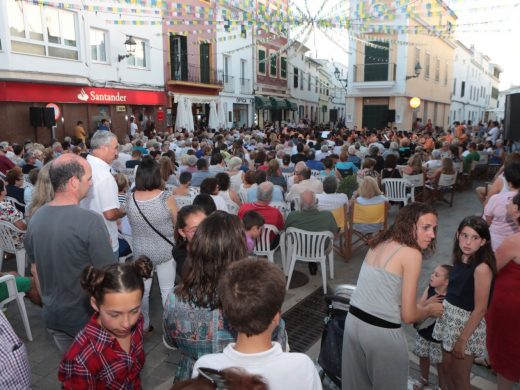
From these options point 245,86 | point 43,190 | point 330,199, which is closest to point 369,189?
point 330,199

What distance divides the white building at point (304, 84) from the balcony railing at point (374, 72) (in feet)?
25.6

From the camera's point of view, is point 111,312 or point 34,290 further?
point 34,290

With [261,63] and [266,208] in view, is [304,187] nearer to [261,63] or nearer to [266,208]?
[266,208]

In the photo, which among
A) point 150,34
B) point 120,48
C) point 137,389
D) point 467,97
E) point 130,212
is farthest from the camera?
point 467,97

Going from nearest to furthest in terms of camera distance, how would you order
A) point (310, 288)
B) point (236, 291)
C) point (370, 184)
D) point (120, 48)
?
1. point (236, 291)
2. point (310, 288)
3. point (370, 184)
4. point (120, 48)

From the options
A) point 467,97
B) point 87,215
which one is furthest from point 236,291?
point 467,97

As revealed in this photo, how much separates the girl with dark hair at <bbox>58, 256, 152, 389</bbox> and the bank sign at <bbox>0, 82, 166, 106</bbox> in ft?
45.4

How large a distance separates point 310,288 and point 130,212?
2.57 metres

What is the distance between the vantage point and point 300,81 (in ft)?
119

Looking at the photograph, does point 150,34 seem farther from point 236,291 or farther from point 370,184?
point 236,291

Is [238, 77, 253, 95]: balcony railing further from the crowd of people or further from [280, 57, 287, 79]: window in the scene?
the crowd of people

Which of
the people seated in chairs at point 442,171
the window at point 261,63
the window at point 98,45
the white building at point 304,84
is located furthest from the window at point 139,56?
the white building at point 304,84

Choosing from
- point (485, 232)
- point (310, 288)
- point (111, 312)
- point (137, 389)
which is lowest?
point (310, 288)

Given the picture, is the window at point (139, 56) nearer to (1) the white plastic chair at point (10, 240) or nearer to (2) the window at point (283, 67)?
(2) the window at point (283, 67)
